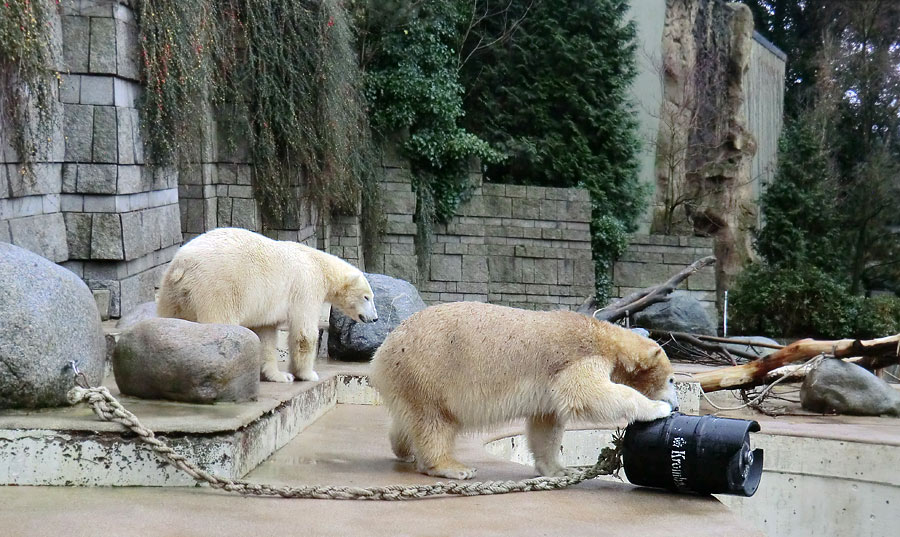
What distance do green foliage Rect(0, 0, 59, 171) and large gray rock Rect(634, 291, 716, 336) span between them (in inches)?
330

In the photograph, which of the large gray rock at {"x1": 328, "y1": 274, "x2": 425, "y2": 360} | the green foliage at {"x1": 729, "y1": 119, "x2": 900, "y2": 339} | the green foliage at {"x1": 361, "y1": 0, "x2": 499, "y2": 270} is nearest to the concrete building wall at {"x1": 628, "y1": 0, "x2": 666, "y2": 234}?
the green foliage at {"x1": 729, "y1": 119, "x2": 900, "y2": 339}

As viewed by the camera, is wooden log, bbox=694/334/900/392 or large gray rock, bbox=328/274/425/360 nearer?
large gray rock, bbox=328/274/425/360

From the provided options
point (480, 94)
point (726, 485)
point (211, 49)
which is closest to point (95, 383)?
point (726, 485)

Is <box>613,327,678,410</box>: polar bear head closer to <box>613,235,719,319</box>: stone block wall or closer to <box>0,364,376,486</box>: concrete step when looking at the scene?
<box>0,364,376,486</box>: concrete step

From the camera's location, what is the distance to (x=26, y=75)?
5.72 m

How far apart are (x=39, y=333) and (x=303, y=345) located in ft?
6.59

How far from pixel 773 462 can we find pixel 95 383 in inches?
201

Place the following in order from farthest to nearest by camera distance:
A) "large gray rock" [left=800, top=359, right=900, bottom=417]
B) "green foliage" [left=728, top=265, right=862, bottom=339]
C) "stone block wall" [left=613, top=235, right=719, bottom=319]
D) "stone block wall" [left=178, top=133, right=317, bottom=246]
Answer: "stone block wall" [left=613, top=235, right=719, bottom=319] < "green foliage" [left=728, top=265, right=862, bottom=339] < "stone block wall" [left=178, top=133, right=317, bottom=246] < "large gray rock" [left=800, top=359, right=900, bottom=417]

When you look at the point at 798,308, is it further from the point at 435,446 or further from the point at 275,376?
the point at 435,446

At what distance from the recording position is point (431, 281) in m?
16.6

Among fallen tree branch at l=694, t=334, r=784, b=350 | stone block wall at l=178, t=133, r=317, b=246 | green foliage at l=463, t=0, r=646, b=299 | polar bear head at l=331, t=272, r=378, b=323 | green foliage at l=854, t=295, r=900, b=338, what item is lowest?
green foliage at l=854, t=295, r=900, b=338

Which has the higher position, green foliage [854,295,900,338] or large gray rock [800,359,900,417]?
large gray rock [800,359,900,417]

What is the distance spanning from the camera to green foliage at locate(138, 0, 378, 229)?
7.67 metres

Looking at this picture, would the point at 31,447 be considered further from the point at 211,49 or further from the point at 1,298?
the point at 211,49
